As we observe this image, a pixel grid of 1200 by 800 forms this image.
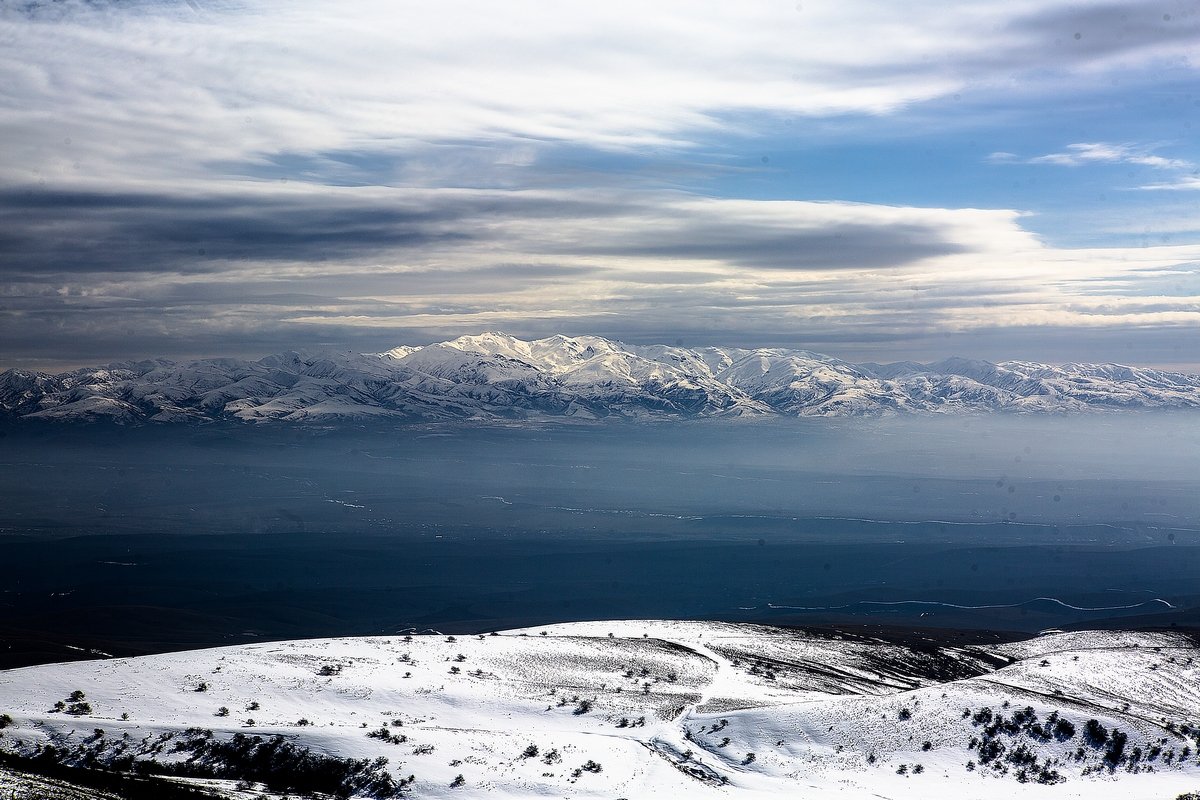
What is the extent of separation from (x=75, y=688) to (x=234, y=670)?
34.1 feet

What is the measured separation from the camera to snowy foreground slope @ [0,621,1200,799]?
150 feet

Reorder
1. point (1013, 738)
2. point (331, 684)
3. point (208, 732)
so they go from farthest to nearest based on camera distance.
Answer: point (331, 684)
point (1013, 738)
point (208, 732)

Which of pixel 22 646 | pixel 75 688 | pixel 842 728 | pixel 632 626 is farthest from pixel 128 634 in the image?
pixel 842 728

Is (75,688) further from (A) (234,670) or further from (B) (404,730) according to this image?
(B) (404,730)

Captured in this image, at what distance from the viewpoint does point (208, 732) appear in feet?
156

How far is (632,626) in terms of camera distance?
97750 mm

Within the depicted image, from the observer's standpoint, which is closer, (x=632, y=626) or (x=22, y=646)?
(x=632, y=626)

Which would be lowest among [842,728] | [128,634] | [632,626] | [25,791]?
[128,634]

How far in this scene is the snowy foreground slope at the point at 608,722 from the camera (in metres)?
45.8

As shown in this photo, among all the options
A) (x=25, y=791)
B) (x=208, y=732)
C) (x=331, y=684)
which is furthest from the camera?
(x=331, y=684)

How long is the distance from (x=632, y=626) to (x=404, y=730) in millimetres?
49353

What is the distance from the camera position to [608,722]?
189ft

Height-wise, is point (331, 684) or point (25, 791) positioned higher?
point (25, 791)

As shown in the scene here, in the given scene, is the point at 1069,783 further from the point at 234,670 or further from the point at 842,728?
the point at 234,670
